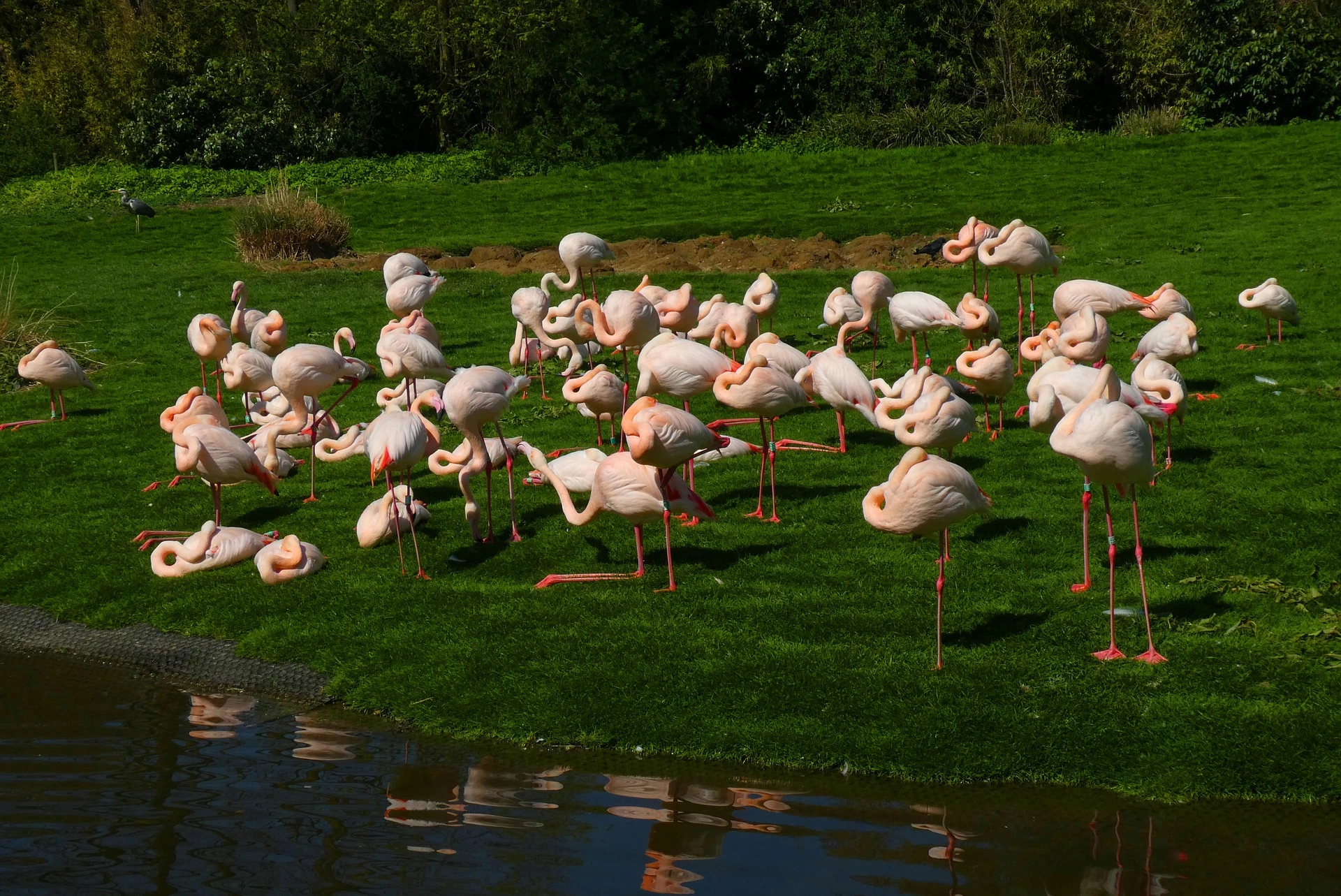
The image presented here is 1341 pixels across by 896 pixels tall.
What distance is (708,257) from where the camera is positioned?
20.4 metres

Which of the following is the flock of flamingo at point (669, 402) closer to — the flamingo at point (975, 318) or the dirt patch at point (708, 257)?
the flamingo at point (975, 318)

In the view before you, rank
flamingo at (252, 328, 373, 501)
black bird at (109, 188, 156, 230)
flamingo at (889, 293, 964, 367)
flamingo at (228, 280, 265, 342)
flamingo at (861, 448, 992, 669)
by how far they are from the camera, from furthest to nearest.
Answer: black bird at (109, 188, 156, 230) → flamingo at (228, 280, 265, 342) → flamingo at (889, 293, 964, 367) → flamingo at (252, 328, 373, 501) → flamingo at (861, 448, 992, 669)

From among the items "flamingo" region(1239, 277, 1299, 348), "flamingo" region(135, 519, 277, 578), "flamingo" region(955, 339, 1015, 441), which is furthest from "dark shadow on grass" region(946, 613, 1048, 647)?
"flamingo" region(1239, 277, 1299, 348)

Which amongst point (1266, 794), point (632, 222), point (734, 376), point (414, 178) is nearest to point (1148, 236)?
point (632, 222)

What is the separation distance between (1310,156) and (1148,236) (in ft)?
24.8

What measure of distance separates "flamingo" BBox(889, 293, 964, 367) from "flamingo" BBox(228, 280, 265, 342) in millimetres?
6940

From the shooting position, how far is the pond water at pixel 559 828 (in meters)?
5.16

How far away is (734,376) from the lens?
930 centimetres

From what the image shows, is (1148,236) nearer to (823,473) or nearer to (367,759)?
(823,473)

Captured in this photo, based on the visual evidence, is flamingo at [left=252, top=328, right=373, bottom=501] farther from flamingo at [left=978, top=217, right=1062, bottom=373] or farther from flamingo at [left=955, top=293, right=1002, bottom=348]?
flamingo at [left=978, top=217, right=1062, bottom=373]

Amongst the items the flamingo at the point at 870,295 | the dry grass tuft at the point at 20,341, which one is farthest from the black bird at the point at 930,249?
the dry grass tuft at the point at 20,341

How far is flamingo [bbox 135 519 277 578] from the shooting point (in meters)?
9.16

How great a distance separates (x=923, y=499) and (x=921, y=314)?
505 cm

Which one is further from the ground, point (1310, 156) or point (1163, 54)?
point (1163, 54)
